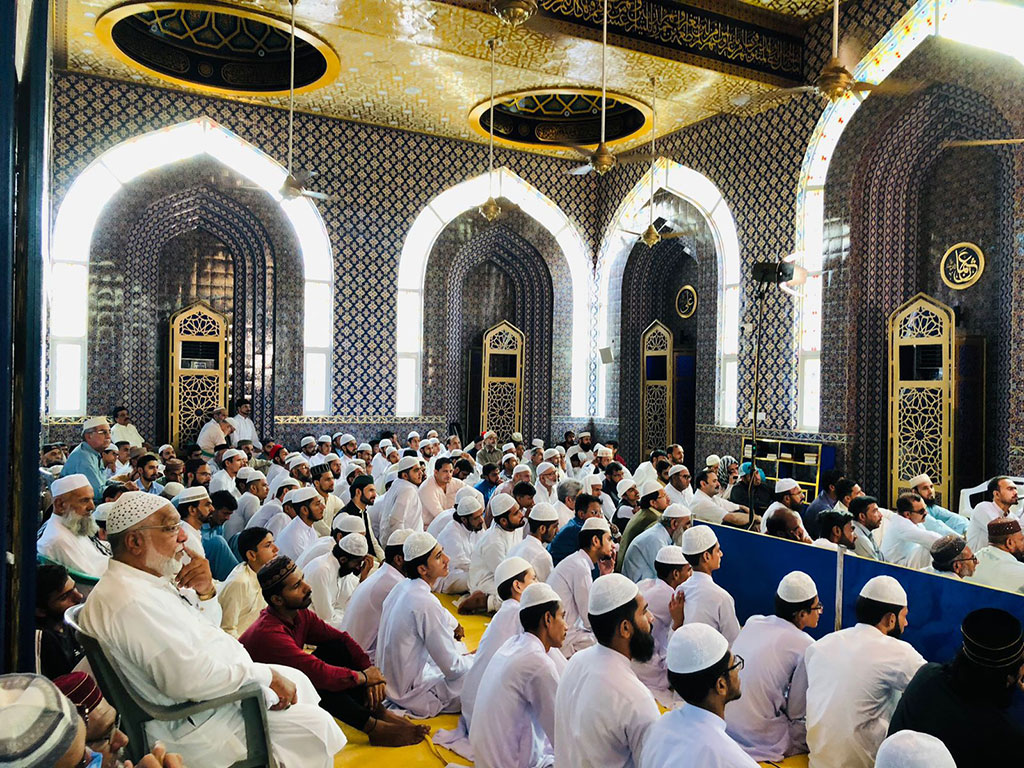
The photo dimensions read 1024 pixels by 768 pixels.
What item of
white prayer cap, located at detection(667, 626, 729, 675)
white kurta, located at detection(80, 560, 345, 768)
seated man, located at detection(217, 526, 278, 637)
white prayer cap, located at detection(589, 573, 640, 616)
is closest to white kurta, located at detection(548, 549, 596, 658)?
seated man, located at detection(217, 526, 278, 637)

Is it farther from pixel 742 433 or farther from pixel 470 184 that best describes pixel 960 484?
pixel 470 184

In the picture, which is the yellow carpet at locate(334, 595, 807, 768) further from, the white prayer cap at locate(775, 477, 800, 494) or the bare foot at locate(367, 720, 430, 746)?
the white prayer cap at locate(775, 477, 800, 494)

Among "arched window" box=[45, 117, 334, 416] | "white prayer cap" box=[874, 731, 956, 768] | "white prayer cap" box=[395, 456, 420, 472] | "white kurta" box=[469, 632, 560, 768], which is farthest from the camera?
"arched window" box=[45, 117, 334, 416]

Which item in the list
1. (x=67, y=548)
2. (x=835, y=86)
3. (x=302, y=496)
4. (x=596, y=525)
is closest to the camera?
(x=67, y=548)

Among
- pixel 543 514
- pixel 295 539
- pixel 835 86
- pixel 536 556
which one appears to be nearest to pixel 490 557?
pixel 543 514

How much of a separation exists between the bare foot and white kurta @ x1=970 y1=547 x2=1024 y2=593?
270 centimetres

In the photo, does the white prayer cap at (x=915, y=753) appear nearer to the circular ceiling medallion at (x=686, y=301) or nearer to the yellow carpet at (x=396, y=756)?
the yellow carpet at (x=396, y=756)

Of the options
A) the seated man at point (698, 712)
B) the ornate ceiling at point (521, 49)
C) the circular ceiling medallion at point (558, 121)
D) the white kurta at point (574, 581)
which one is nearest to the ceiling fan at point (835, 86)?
the ornate ceiling at point (521, 49)

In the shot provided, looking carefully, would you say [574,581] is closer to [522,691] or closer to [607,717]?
[522,691]

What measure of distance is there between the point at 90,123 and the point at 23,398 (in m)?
9.15

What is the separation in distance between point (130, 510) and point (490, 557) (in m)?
3.13

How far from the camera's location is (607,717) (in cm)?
237

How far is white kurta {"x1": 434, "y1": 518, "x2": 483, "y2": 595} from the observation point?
581 cm

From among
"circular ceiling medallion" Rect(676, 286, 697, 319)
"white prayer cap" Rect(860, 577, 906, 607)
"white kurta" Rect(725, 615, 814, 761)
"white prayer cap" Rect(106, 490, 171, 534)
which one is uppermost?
"circular ceiling medallion" Rect(676, 286, 697, 319)
